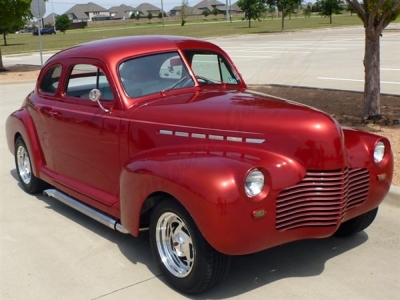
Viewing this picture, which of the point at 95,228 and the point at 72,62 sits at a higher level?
the point at 72,62

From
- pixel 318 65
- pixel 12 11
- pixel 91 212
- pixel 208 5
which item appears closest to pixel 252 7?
pixel 12 11

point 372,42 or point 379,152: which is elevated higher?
point 372,42

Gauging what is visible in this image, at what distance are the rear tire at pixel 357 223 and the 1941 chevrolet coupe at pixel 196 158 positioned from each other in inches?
0.5

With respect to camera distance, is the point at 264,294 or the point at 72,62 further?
the point at 72,62

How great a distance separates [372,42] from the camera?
27.2ft

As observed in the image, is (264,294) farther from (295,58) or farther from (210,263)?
(295,58)

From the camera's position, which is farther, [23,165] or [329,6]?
[329,6]

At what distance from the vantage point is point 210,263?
12.4 feet

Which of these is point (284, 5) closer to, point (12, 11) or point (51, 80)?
point (12, 11)

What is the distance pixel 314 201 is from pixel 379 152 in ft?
3.20

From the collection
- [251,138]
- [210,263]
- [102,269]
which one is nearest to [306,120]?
[251,138]

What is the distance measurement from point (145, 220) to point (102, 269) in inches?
21.3

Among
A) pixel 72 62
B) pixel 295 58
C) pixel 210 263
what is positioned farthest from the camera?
pixel 295 58

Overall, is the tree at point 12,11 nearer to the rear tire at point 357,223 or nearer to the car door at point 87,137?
the car door at point 87,137
